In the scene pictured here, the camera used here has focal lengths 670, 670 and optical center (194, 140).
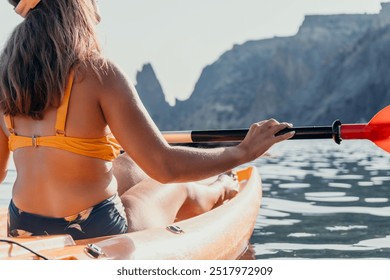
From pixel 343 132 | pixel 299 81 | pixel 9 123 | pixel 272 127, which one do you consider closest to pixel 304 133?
pixel 343 132

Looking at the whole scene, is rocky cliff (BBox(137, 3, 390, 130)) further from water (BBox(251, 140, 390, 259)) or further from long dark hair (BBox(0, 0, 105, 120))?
long dark hair (BBox(0, 0, 105, 120))

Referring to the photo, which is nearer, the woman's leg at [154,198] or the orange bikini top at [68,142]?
the orange bikini top at [68,142]

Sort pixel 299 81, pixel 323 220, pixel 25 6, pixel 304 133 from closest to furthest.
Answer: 1. pixel 25 6
2. pixel 304 133
3. pixel 323 220
4. pixel 299 81

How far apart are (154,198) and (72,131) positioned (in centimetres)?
72

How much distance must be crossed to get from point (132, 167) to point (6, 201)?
129 inches

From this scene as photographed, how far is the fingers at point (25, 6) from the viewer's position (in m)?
2.08

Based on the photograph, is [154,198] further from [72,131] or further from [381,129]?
[381,129]

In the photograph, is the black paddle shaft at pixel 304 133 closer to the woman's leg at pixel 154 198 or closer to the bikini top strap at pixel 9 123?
the woman's leg at pixel 154 198

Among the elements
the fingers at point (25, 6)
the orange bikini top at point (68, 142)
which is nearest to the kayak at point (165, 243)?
the orange bikini top at point (68, 142)

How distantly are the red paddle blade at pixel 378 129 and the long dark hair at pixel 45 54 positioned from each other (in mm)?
1199

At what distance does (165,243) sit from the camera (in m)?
2.31
